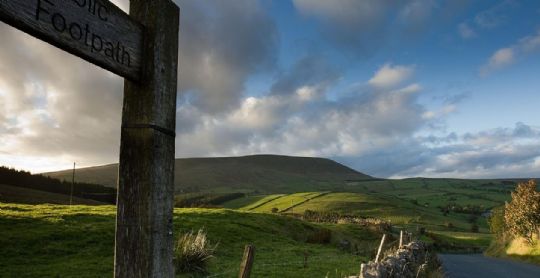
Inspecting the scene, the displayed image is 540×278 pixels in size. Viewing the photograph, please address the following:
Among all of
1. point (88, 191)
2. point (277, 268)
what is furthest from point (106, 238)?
point (88, 191)

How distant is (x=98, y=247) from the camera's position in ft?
68.4

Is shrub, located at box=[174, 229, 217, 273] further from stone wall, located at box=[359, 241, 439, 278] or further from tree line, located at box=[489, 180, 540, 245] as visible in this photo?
tree line, located at box=[489, 180, 540, 245]

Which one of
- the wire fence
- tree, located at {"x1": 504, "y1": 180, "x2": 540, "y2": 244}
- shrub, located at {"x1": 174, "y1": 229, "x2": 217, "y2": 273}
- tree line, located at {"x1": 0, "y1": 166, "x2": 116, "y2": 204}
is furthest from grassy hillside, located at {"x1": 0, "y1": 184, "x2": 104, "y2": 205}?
tree, located at {"x1": 504, "y1": 180, "x2": 540, "y2": 244}

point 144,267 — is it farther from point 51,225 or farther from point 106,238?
point 51,225

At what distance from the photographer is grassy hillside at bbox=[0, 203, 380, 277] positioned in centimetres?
1730

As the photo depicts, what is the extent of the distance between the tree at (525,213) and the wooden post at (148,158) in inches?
1776

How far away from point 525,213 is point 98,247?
122 feet

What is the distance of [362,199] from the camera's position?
108750 millimetres

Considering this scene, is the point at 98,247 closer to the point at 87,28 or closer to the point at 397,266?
the point at 397,266

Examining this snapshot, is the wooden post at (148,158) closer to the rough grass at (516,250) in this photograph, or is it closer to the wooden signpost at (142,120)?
the wooden signpost at (142,120)

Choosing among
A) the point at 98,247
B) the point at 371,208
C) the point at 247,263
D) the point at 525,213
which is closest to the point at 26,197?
the point at 98,247

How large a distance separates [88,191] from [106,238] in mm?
59603

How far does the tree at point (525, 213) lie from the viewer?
4119 centimetres

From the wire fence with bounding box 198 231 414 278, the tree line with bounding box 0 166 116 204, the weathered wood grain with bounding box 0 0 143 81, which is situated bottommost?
the wire fence with bounding box 198 231 414 278
